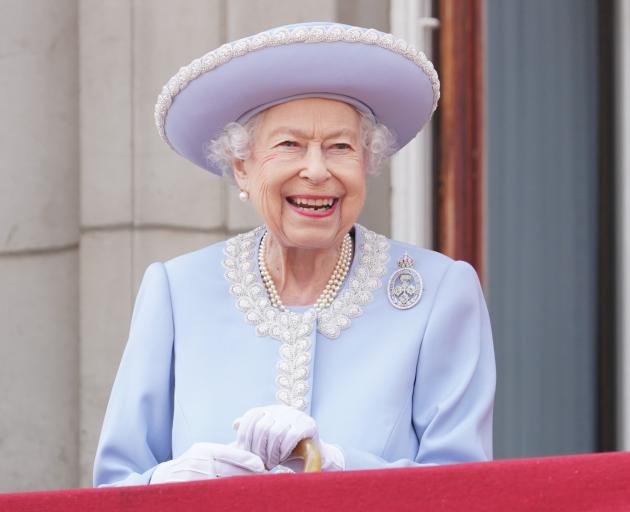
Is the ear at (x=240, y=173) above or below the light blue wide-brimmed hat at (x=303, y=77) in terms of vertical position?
below

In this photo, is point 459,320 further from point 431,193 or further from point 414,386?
point 431,193

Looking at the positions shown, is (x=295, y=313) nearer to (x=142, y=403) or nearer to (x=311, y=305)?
(x=311, y=305)

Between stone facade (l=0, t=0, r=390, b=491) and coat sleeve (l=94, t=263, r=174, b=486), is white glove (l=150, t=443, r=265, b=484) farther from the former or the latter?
stone facade (l=0, t=0, r=390, b=491)

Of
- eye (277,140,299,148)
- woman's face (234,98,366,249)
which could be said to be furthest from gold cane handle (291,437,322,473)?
eye (277,140,299,148)

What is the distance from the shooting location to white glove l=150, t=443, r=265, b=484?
106 inches

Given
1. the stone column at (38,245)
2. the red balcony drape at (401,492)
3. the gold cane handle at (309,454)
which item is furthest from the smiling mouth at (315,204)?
the stone column at (38,245)

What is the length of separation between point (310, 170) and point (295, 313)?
0.34m

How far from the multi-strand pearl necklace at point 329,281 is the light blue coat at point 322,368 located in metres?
0.02

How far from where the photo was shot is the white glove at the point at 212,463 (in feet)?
8.84

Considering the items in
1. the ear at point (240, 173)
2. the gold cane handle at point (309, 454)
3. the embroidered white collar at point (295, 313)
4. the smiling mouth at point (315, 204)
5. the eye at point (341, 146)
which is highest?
the eye at point (341, 146)

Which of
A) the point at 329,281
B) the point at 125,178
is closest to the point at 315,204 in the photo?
the point at 329,281

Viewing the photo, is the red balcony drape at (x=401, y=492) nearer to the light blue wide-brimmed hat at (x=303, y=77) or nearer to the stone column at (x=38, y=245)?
the light blue wide-brimmed hat at (x=303, y=77)

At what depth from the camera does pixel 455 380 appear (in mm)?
2994

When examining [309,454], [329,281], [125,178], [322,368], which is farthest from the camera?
[125,178]
